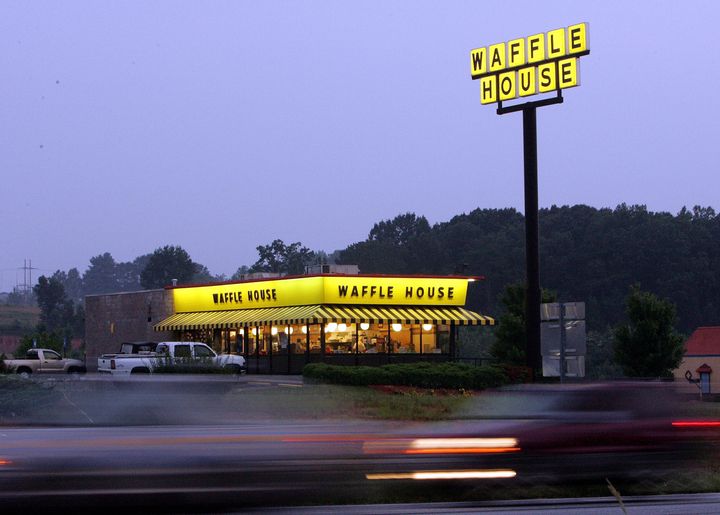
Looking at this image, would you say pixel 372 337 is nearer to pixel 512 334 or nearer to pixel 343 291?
pixel 343 291

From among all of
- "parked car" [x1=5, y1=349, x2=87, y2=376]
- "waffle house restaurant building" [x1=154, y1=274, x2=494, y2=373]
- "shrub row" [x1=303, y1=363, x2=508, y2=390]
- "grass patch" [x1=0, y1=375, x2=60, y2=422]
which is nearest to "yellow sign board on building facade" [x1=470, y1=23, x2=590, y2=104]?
"shrub row" [x1=303, y1=363, x2=508, y2=390]

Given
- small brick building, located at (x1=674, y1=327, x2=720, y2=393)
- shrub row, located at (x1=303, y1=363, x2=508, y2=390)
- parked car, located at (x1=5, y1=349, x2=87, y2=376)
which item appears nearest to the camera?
shrub row, located at (x1=303, y1=363, x2=508, y2=390)

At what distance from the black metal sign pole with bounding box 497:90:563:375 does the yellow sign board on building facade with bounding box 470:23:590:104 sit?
79 centimetres

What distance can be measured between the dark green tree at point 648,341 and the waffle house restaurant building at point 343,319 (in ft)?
23.4

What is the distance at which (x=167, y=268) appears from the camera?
162 meters

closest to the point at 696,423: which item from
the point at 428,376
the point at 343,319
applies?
the point at 428,376

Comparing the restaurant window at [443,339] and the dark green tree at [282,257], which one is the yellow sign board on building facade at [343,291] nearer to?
the restaurant window at [443,339]

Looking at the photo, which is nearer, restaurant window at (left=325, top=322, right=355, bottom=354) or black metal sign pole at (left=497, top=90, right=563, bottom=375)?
black metal sign pole at (left=497, top=90, right=563, bottom=375)

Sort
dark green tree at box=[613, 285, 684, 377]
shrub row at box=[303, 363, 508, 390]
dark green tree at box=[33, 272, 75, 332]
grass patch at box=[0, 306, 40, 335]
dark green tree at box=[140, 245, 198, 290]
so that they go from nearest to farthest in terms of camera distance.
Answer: shrub row at box=[303, 363, 508, 390], dark green tree at box=[613, 285, 684, 377], grass patch at box=[0, 306, 40, 335], dark green tree at box=[33, 272, 75, 332], dark green tree at box=[140, 245, 198, 290]

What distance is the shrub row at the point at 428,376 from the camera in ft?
124

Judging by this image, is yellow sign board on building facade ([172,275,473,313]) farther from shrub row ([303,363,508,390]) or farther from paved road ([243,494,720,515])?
paved road ([243,494,720,515])

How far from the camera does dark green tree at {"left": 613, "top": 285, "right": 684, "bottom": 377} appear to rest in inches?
1785

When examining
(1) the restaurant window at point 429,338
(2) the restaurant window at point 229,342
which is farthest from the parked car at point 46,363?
(1) the restaurant window at point 429,338

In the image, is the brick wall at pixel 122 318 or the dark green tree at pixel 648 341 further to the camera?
the brick wall at pixel 122 318
